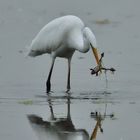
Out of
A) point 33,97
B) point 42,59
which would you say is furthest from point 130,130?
point 42,59

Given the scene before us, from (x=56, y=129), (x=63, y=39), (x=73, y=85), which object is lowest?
(x=56, y=129)

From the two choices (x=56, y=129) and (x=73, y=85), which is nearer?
(x=56, y=129)

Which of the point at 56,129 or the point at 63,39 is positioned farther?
the point at 63,39

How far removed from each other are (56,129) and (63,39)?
4268 mm

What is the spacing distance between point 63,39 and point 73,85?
82 cm

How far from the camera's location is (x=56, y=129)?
10.5 m

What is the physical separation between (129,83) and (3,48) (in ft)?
15.7

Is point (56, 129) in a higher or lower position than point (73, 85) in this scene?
lower

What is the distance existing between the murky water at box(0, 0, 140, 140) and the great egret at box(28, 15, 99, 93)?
0.53 metres

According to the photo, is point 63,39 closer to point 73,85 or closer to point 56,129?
point 73,85

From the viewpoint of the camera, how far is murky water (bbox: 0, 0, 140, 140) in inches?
415

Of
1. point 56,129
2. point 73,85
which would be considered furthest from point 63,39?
point 56,129

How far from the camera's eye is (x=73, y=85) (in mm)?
14562

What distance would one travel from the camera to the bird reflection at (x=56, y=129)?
9.98m
